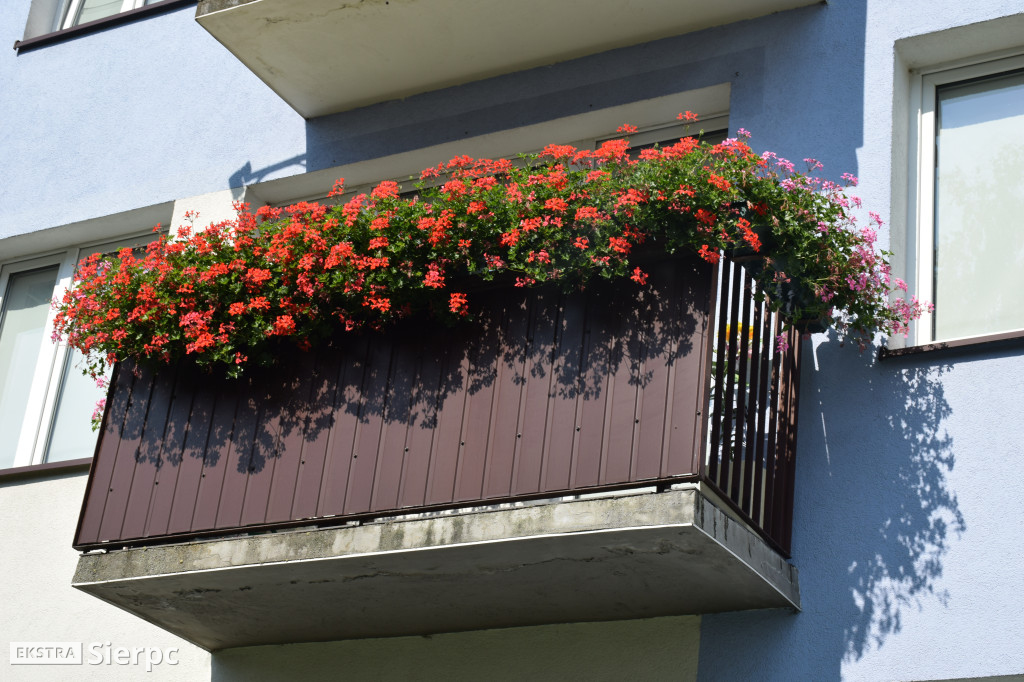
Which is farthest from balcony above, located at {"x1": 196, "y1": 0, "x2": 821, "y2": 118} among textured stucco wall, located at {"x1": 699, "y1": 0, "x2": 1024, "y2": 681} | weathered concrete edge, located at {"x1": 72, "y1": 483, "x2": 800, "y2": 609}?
weathered concrete edge, located at {"x1": 72, "y1": 483, "x2": 800, "y2": 609}

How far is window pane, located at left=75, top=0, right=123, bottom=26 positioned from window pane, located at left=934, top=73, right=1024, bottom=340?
5.67 meters

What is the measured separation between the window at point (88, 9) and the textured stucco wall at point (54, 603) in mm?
3505

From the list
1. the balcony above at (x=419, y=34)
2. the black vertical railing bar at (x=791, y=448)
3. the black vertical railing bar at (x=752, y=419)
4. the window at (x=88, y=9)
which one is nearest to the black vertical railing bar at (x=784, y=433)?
the black vertical railing bar at (x=791, y=448)

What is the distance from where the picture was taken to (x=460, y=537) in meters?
5.14

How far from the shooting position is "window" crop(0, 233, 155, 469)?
26.1 feet

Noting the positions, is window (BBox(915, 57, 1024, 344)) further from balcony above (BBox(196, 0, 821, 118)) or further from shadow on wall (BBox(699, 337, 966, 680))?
balcony above (BBox(196, 0, 821, 118))

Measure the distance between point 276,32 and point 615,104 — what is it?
1.86 m

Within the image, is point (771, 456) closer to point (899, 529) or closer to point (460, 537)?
point (899, 529)

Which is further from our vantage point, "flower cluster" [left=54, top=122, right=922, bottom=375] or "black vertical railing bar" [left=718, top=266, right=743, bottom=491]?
"flower cluster" [left=54, top=122, right=922, bottom=375]

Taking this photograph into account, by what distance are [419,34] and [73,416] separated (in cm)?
306

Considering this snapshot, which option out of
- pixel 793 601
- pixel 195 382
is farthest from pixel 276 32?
pixel 793 601

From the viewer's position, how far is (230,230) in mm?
6320

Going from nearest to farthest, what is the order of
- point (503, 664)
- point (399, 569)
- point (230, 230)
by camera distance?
1. point (399, 569)
2. point (503, 664)
3. point (230, 230)

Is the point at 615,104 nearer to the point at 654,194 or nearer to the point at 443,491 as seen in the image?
the point at 654,194
